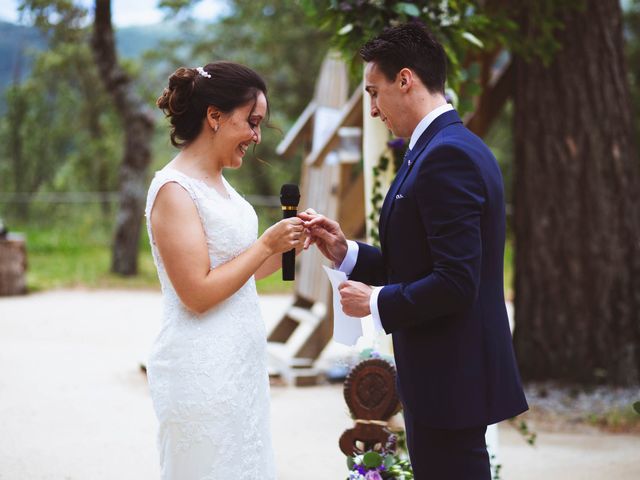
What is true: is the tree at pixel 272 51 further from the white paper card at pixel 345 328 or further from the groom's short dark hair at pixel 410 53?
the groom's short dark hair at pixel 410 53

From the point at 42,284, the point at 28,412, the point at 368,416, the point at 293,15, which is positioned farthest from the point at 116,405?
the point at 293,15

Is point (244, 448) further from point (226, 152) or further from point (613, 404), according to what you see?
point (613, 404)

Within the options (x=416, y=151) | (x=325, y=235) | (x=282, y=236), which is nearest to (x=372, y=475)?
(x=325, y=235)

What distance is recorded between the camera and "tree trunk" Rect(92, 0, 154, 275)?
12.2m

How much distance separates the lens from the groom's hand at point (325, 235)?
252 centimetres

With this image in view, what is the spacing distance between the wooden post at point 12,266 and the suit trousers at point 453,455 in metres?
9.06

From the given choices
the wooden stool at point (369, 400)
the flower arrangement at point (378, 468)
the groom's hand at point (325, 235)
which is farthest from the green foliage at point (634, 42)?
the groom's hand at point (325, 235)

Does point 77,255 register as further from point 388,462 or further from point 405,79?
point 405,79

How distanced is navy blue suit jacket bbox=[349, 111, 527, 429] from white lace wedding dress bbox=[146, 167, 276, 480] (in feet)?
1.62

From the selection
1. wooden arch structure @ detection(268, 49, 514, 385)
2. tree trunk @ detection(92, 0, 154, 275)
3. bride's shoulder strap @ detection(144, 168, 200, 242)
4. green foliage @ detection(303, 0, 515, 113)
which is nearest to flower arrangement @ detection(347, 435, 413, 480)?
bride's shoulder strap @ detection(144, 168, 200, 242)

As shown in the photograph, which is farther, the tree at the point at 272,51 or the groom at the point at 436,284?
the tree at the point at 272,51

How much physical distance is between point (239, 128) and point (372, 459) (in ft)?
4.44

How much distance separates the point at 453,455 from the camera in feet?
7.14

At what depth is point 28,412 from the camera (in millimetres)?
5047
